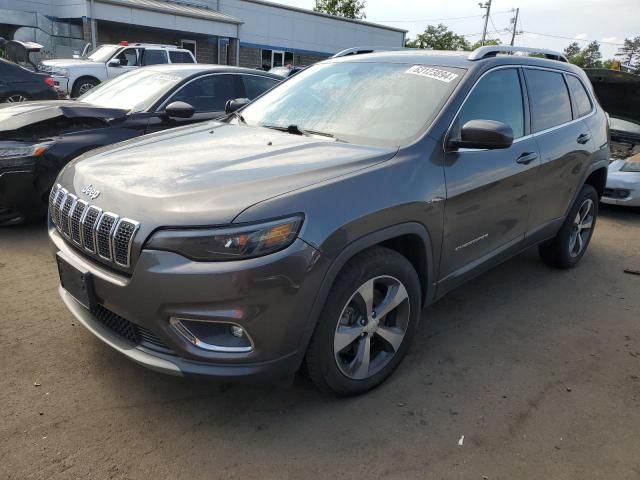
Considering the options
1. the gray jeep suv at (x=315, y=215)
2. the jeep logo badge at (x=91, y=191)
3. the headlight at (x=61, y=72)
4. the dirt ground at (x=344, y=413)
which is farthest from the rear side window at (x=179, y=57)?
the jeep logo badge at (x=91, y=191)

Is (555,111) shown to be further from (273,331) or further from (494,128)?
(273,331)

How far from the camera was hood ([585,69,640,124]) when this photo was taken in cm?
700

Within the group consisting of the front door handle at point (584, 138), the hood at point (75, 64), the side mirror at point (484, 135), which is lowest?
the hood at point (75, 64)

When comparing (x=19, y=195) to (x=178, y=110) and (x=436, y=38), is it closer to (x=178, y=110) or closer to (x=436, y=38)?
(x=178, y=110)

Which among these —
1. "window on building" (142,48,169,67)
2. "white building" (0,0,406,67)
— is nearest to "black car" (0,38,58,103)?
"window on building" (142,48,169,67)

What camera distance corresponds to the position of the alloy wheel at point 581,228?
15.4 ft

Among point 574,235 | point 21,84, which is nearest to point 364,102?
point 574,235

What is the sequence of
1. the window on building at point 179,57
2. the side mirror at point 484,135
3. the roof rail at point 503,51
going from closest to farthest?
the side mirror at point 484,135 → the roof rail at point 503,51 → the window on building at point 179,57

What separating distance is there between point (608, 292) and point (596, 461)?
93.1 inches

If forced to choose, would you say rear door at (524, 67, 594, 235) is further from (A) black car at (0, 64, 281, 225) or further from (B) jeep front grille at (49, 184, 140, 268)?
(A) black car at (0, 64, 281, 225)

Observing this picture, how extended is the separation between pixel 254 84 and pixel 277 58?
28.3 metres

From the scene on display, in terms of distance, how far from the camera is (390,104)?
3.16 meters

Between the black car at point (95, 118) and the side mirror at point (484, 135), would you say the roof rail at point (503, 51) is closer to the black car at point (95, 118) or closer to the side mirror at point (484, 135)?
the side mirror at point (484, 135)

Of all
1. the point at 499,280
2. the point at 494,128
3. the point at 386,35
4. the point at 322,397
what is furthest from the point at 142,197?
the point at 386,35
